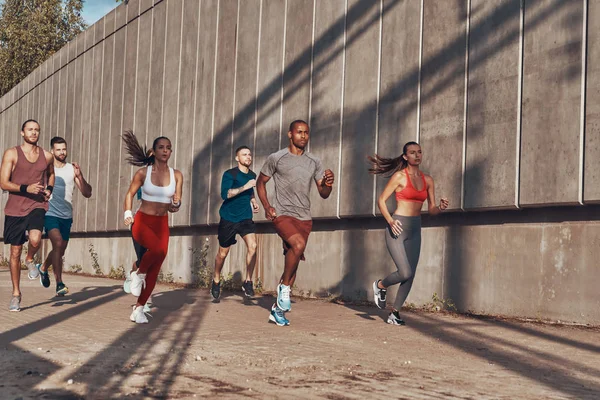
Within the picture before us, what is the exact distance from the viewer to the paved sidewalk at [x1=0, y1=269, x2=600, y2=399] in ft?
17.2

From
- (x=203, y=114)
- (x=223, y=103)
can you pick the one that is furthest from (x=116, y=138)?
(x=223, y=103)

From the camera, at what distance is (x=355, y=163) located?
1246cm

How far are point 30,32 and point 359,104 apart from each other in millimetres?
37081

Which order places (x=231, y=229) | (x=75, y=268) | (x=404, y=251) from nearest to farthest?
(x=404, y=251)
(x=231, y=229)
(x=75, y=268)

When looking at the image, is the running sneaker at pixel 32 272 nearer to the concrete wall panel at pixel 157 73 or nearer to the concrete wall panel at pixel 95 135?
the concrete wall panel at pixel 157 73

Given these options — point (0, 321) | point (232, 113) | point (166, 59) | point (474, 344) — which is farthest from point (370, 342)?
point (166, 59)

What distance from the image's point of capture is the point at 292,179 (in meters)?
8.95

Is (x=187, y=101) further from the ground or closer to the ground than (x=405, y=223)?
further from the ground

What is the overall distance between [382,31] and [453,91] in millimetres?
1891

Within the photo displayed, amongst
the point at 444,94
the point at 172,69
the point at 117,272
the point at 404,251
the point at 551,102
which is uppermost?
the point at 172,69

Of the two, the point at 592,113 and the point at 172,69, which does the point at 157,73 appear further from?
the point at 592,113

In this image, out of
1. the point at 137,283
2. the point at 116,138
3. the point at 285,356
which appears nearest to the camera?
the point at 285,356

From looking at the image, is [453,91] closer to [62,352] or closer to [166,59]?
[62,352]

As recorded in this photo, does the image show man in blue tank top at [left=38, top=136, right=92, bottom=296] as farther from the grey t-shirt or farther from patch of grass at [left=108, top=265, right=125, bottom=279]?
patch of grass at [left=108, top=265, right=125, bottom=279]
